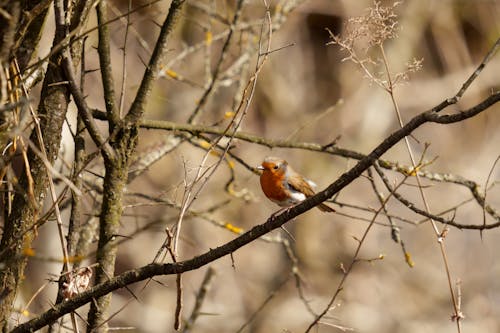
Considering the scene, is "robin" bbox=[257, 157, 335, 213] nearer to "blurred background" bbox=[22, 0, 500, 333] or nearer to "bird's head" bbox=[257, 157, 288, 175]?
"bird's head" bbox=[257, 157, 288, 175]

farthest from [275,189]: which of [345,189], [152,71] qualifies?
[345,189]

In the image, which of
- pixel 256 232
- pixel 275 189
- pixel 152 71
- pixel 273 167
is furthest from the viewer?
pixel 273 167

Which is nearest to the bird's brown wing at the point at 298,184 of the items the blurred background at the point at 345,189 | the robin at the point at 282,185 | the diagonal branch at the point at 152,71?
the robin at the point at 282,185

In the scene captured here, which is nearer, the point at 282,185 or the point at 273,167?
the point at 282,185

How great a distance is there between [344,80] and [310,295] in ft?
12.0

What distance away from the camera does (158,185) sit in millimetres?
10914

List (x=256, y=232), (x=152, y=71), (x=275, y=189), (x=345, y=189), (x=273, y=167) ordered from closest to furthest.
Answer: (x=256, y=232) < (x=152, y=71) < (x=275, y=189) < (x=273, y=167) < (x=345, y=189)

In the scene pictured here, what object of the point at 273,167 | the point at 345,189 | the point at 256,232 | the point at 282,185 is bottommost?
the point at 256,232

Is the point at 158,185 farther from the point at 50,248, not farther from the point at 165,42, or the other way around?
the point at 165,42

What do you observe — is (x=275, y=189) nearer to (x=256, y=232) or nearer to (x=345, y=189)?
(x=256, y=232)

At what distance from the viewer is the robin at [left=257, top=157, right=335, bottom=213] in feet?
12.3

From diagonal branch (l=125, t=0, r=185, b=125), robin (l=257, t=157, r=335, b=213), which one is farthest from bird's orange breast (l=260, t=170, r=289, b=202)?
diagonal branch (l=125, t=0, r=185, b=125)

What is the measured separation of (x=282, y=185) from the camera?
3.76m

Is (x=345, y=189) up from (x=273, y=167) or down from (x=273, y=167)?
up
